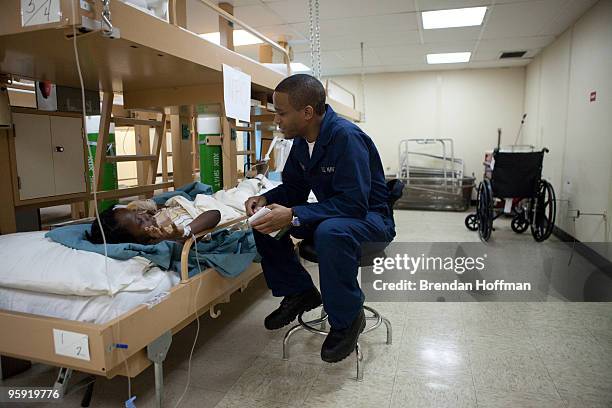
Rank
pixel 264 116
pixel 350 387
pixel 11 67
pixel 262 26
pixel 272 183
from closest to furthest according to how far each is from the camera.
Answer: pixel 350 387 < pixel 11 67 < pixel 272 183 < pixel 264 116 < pixel 262 26

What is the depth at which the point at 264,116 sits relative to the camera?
10.6 feet

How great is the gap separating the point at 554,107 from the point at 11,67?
5106 mm

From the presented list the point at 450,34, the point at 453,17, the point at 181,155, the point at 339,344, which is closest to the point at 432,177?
the point at 450,34

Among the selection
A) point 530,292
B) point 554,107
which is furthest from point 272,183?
point 554,107

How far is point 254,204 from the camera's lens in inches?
70.2

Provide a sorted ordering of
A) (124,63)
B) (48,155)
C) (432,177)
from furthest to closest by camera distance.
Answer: (432,177) → (48,155) → (124,63)

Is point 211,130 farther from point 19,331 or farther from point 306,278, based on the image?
point 19,331

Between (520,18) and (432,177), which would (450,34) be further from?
(432,177)

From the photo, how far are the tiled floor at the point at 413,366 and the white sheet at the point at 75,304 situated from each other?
1.52ft

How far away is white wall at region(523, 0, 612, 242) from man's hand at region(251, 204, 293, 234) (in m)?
2.97

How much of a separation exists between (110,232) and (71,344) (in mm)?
606

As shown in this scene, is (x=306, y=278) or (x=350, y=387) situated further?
(x=306, y=278)

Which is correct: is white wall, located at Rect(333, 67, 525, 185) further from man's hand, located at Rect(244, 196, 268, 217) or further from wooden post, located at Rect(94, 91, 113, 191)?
man's hand, located at Rect(244, 196, 268, 217)

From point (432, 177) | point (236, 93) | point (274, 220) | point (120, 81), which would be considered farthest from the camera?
point (432, 177)
